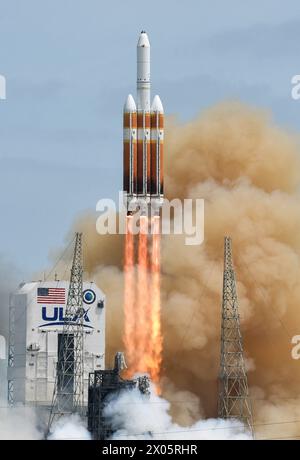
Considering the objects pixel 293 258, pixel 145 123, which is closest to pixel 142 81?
pixel 145 123

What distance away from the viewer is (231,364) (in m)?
188

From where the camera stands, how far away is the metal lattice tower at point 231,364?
182 m

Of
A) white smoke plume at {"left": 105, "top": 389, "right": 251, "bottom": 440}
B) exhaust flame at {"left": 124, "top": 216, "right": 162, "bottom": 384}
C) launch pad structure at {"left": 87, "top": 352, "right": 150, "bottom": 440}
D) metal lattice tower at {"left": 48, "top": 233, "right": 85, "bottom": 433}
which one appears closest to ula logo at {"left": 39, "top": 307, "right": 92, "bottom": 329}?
metal lattice tower at {"left": 48, "top": 233, "right": 85, "bottom": 433}

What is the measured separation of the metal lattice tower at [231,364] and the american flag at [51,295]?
7.47 meters

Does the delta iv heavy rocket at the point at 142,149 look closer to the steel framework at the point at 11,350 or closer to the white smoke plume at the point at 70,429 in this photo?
the steel framework at the point at 11,350

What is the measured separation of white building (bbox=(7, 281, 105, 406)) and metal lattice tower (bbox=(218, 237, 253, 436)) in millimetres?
5952

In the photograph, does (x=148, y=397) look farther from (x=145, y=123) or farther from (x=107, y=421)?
(x=145, y=123)

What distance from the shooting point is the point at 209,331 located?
192m

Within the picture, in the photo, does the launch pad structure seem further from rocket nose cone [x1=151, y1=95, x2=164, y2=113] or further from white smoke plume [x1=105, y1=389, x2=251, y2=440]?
rocket nose cone [x1=151, y1=95, x2=164, y2=113]

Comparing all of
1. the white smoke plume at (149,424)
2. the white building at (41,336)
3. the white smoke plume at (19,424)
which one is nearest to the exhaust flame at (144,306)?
the white building at (41,336)

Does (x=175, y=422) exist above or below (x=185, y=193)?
below

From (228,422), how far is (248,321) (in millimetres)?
12169

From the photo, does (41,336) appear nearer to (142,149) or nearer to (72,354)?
(72,354)
